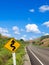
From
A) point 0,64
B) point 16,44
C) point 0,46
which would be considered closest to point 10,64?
point 0,64

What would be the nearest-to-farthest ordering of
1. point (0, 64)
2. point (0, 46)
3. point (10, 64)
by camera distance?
1. point (10, 64)
2. point (0, 64)
3. point (0, 46)

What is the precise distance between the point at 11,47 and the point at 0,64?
8915 mm

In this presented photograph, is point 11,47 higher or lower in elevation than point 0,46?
lower

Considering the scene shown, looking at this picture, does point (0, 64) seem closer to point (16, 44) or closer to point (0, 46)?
point (16, 44)

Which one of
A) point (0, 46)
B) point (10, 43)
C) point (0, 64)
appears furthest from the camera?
point (0, 46)

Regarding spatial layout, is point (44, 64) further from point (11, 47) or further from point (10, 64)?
point (11, 47)

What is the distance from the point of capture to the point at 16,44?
16.5 meters

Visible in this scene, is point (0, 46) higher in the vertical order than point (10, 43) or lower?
higher

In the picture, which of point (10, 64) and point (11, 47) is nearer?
point (11, 47)

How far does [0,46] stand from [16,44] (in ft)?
106

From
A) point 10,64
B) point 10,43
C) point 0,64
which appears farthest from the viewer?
point 0,64

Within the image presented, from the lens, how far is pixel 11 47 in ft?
53.3

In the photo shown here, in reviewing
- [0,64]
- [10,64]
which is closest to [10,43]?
[10,64]

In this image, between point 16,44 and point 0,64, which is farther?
point 0,64
